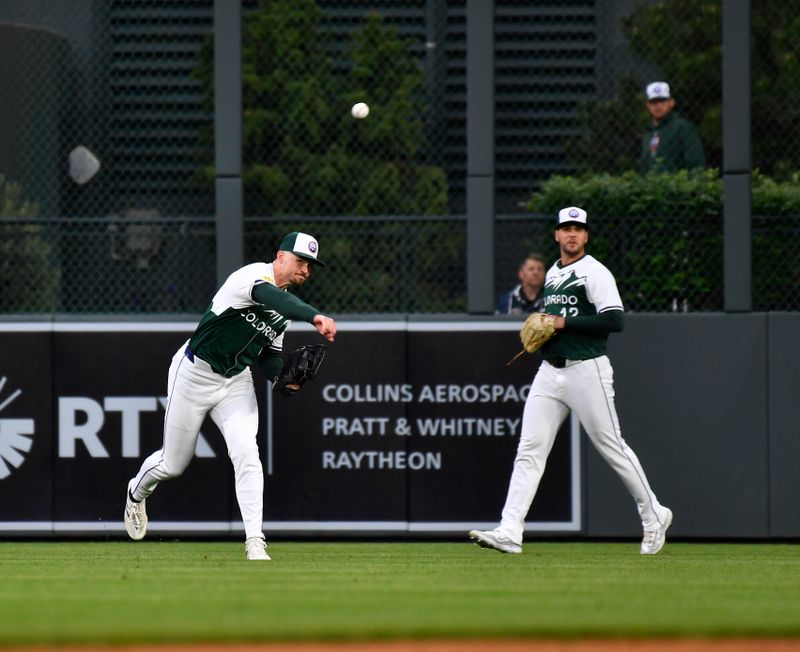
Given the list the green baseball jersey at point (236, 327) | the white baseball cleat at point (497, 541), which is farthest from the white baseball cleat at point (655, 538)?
the green baseball jersey at point (236, 327)

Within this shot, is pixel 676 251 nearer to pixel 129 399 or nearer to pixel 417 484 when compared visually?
pixel 417 484

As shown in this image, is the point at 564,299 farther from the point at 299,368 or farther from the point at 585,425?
the point at 299,368

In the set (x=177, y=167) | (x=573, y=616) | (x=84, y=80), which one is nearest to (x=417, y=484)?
(x=177, y=167)

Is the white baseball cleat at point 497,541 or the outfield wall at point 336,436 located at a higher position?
the outfield wall at point 336,436

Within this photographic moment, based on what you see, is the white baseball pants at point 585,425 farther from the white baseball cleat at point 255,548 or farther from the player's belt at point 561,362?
the white baseball cleat at point 255,548

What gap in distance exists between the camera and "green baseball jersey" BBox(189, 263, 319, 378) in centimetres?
798

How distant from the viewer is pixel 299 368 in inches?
323

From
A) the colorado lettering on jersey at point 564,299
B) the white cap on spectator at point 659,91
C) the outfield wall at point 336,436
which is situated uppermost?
the white cap on spectator at point 659,91

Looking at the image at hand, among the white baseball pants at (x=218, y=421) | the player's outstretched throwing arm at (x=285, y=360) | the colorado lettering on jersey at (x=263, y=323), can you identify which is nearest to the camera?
the player's outstretched throwing arm at (x=285, y=360)

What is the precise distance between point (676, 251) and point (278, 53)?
3098mm

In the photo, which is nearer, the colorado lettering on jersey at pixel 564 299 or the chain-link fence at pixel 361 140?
the colorado lettering on jersey at pixel 564 299

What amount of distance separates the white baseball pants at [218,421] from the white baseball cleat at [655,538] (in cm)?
222

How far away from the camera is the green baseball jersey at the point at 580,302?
8391 millimetres

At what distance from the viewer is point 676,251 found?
394 inches
